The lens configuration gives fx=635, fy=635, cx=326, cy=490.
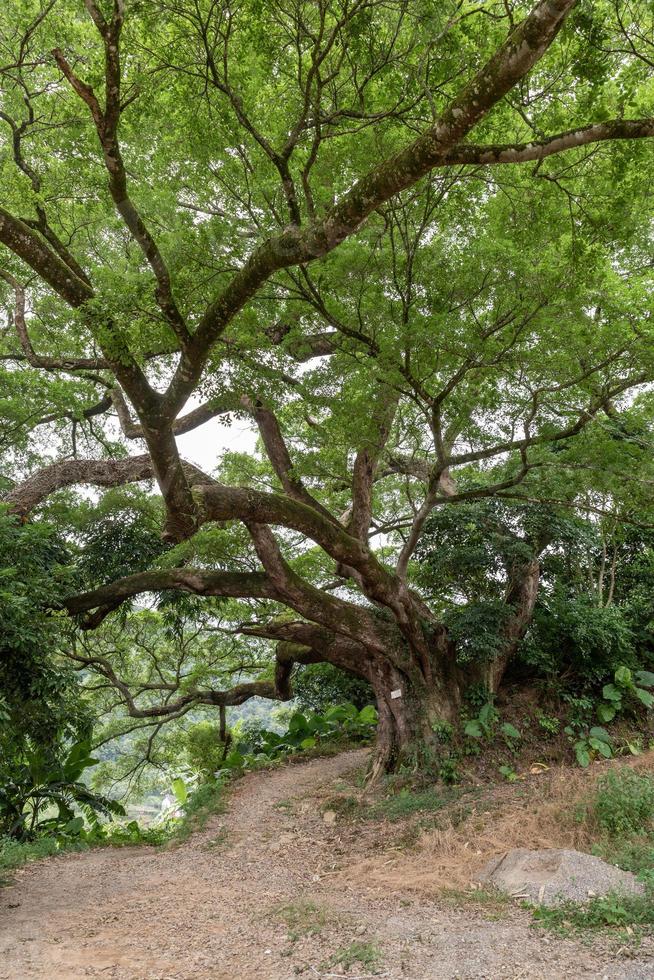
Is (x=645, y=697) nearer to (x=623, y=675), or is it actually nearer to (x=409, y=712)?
(x=623, y=675)

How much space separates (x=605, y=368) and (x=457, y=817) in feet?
15.7

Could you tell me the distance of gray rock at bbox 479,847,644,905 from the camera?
3889mm

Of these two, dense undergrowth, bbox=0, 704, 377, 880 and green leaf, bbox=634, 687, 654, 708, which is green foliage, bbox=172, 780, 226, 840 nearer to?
dense undergrowth, bbox=0, 704, 377, 880

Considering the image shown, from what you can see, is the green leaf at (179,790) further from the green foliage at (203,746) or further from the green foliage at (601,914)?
the green foliage at (601,914)

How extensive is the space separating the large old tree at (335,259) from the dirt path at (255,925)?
2.59 meters

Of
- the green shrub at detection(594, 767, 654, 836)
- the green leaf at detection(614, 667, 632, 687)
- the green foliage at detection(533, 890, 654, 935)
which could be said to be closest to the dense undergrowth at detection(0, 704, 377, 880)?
the green leaf at detection(614, 667, 632, 687)

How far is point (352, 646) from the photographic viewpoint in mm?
8625

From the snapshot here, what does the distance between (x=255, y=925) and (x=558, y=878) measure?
202cm

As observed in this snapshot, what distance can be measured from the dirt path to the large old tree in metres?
2.59

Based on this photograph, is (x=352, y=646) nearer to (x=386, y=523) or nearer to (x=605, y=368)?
(x=386, y=523)

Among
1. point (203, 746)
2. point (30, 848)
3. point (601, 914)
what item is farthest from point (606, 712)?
point (203, 746)

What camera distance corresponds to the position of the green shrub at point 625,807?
15.8ft

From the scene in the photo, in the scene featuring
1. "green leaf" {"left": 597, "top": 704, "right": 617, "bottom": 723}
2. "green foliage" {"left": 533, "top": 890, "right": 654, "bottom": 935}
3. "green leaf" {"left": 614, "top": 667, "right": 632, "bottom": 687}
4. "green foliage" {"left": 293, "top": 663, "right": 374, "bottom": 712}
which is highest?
"green foliage" {"left": 293, "top": 663, "right": 374, "bottom": 712}

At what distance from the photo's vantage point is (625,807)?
4953 millimetres
